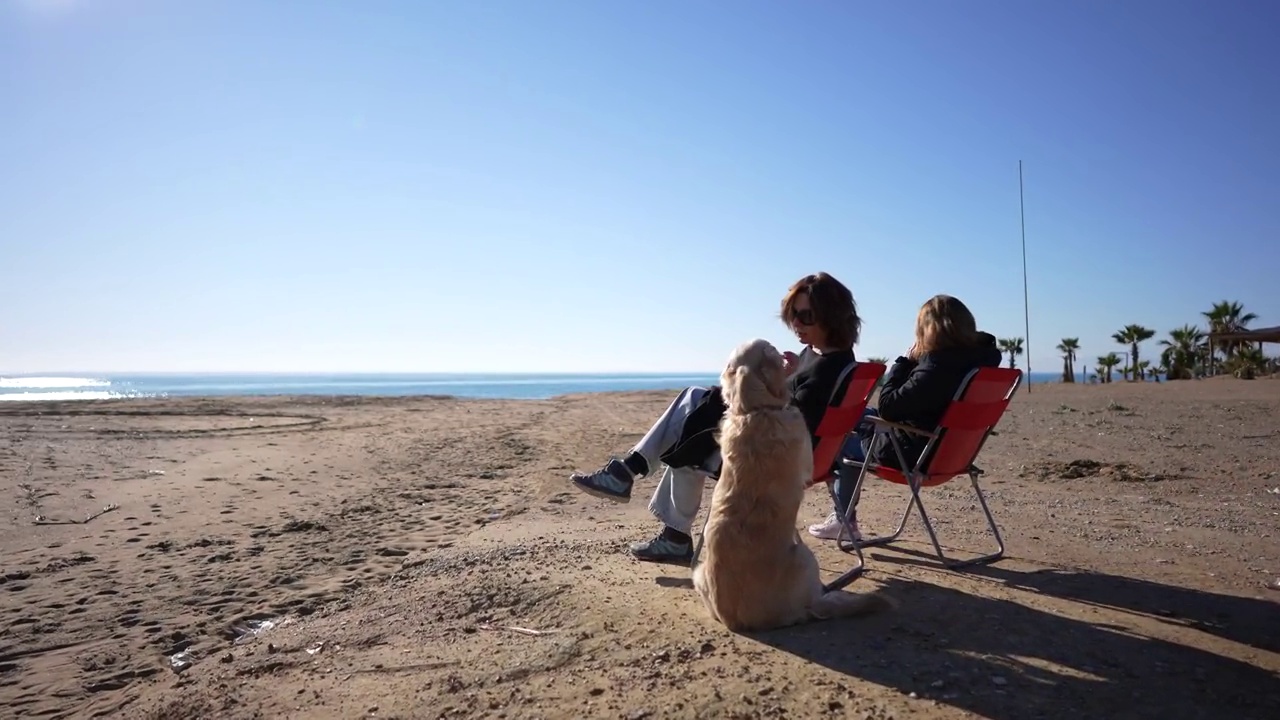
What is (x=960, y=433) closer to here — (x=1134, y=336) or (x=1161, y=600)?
(x=1161, y=600)

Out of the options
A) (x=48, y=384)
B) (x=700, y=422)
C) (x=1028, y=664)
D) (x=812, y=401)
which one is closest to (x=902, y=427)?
(x=812, y=401)

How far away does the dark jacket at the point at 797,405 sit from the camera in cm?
431

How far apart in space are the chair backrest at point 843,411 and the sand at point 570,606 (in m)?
0.64

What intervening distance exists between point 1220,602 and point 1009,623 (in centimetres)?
119

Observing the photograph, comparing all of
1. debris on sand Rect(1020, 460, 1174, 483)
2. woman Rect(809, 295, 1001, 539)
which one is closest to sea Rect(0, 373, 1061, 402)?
debris on sand Rect(1020, 460, 1174, 483)

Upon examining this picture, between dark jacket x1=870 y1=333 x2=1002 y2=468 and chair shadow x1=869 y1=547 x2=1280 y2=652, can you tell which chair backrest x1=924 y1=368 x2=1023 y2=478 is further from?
chair shadow x1=869 y1=547 x2=1280 y2=652

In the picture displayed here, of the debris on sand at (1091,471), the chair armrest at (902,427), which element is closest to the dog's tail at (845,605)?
the chair armrest at (902,427)

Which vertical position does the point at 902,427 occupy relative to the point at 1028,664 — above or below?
above

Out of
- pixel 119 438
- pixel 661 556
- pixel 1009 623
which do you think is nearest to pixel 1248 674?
pixel 1009 623

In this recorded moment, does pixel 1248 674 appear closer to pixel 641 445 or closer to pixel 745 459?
pixel 745 459

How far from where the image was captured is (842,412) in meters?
4.52

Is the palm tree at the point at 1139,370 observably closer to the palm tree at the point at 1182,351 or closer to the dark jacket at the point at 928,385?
the palm tree at the point at 1182,351

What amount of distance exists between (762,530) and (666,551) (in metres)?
1.41

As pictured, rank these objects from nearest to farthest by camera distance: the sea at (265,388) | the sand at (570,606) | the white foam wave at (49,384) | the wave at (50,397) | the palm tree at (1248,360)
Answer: the sand at (570,606)
the wave at (50,397)
the palm tree at (1248,360)
the sea at (265,388)
the white foam wave at (49,384)
